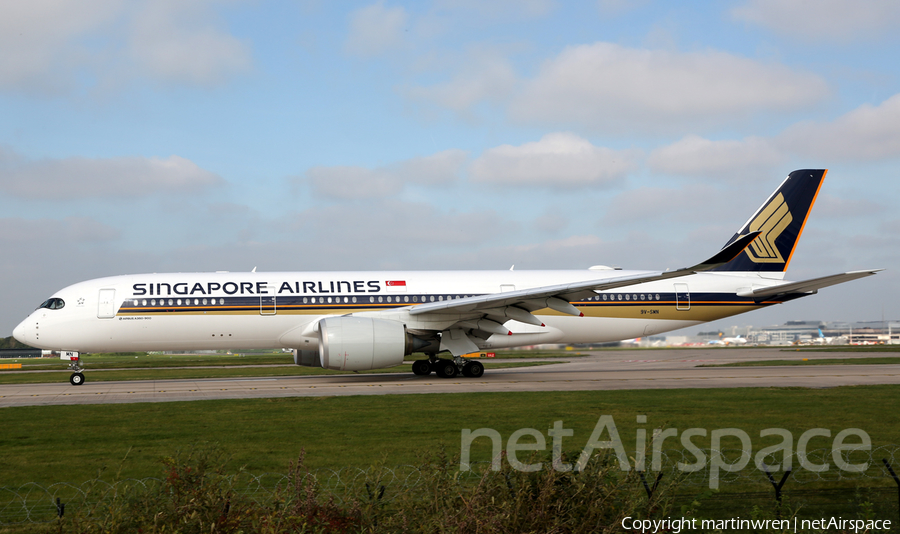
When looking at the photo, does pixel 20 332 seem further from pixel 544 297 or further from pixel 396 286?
pixel 544 297

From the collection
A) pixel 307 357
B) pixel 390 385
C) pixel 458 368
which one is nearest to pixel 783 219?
pixel 458 368

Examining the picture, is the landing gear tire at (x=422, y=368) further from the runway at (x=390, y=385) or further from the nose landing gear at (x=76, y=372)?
the nose landing gear at (x=76, y=372)

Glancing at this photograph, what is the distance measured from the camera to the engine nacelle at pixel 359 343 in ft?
67.2

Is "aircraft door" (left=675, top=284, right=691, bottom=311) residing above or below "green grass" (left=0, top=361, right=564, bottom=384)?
above

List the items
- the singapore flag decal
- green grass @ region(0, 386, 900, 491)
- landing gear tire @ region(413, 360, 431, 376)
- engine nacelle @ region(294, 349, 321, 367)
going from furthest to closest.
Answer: landing gear tire @ region(413, 360, 431, 376) → engine nacelle @ region(294, 349, 321, 367) → the singapore flag decal → green grass @ region(0, 386, 900, 491)

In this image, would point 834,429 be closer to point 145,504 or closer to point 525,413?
point 525,413

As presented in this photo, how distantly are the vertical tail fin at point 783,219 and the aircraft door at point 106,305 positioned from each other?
931 inches

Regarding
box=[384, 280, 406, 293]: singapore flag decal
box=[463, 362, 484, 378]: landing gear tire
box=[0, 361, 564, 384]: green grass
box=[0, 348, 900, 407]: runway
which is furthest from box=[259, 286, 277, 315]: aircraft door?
box=[463, 362, 484, 378]: landing gear tire

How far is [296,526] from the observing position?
17.8 feet

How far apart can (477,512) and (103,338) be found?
71.9 ft

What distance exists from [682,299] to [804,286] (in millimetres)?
4375

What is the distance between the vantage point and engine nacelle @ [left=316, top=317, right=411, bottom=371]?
20.5 m

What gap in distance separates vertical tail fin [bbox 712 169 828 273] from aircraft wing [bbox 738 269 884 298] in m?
1.67

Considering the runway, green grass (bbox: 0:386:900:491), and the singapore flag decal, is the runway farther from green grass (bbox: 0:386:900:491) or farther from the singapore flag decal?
the singapore flag decal
